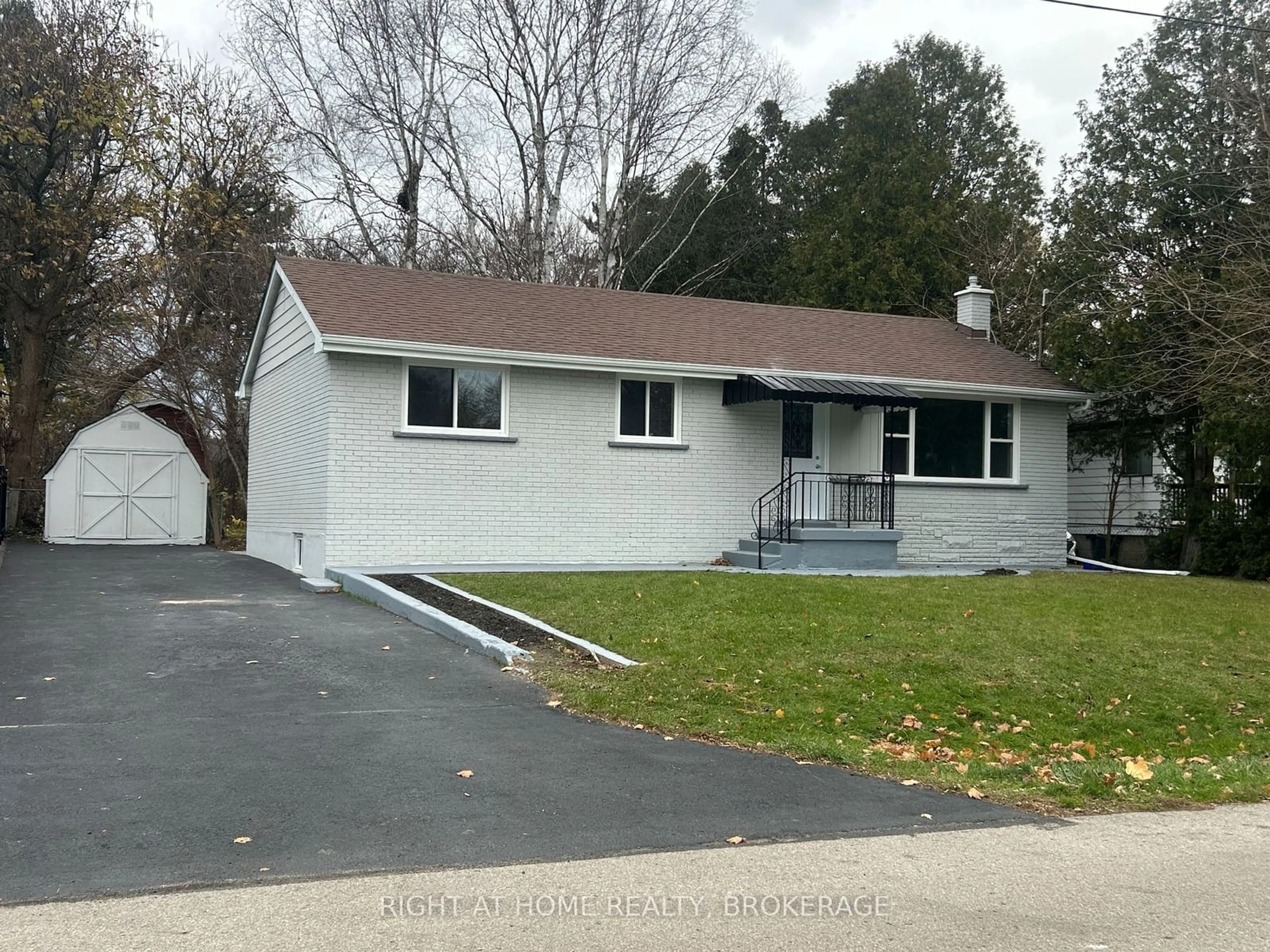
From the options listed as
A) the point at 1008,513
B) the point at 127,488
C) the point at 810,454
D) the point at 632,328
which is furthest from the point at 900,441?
the point at 127,488

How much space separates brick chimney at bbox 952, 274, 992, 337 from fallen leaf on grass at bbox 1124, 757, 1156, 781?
56.8 ft

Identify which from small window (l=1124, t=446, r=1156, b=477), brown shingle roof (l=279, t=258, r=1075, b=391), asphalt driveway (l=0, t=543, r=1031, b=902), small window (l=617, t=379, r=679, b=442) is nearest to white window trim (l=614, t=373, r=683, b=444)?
small window (l=617, t=379, r=679, b=442)

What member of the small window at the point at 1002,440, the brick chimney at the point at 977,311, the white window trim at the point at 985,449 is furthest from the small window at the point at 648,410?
the brick chimney at the point at 977,311

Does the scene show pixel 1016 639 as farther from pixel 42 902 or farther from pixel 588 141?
pixel 588 141

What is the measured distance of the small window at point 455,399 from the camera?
16.6 m

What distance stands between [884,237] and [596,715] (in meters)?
30.5

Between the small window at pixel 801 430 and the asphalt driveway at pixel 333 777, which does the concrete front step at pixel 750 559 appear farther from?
the asphalt driveway at pixel 333 777

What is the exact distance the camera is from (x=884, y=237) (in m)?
36.1

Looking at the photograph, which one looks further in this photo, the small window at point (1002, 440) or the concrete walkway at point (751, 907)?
the small window at point (1002, 440)

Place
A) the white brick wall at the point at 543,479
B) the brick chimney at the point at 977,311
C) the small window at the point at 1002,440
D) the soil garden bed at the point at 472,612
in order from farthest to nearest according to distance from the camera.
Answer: the brick chimney at the point at 977,311
the small window at the point at 1002,440
the white brick wall at the point at 543,479
the soil garden bed at the point at 472,612

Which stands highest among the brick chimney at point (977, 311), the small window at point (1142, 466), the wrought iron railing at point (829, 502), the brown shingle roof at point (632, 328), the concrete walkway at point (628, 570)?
the brick chimney at point (977, 311)

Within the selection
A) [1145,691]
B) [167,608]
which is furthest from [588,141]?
[1145,691]

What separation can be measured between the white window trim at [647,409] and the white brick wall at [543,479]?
8cm

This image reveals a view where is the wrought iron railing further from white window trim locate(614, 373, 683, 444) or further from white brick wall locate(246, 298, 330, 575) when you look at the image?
white brick wall locate(246, 298, 330, 575)
